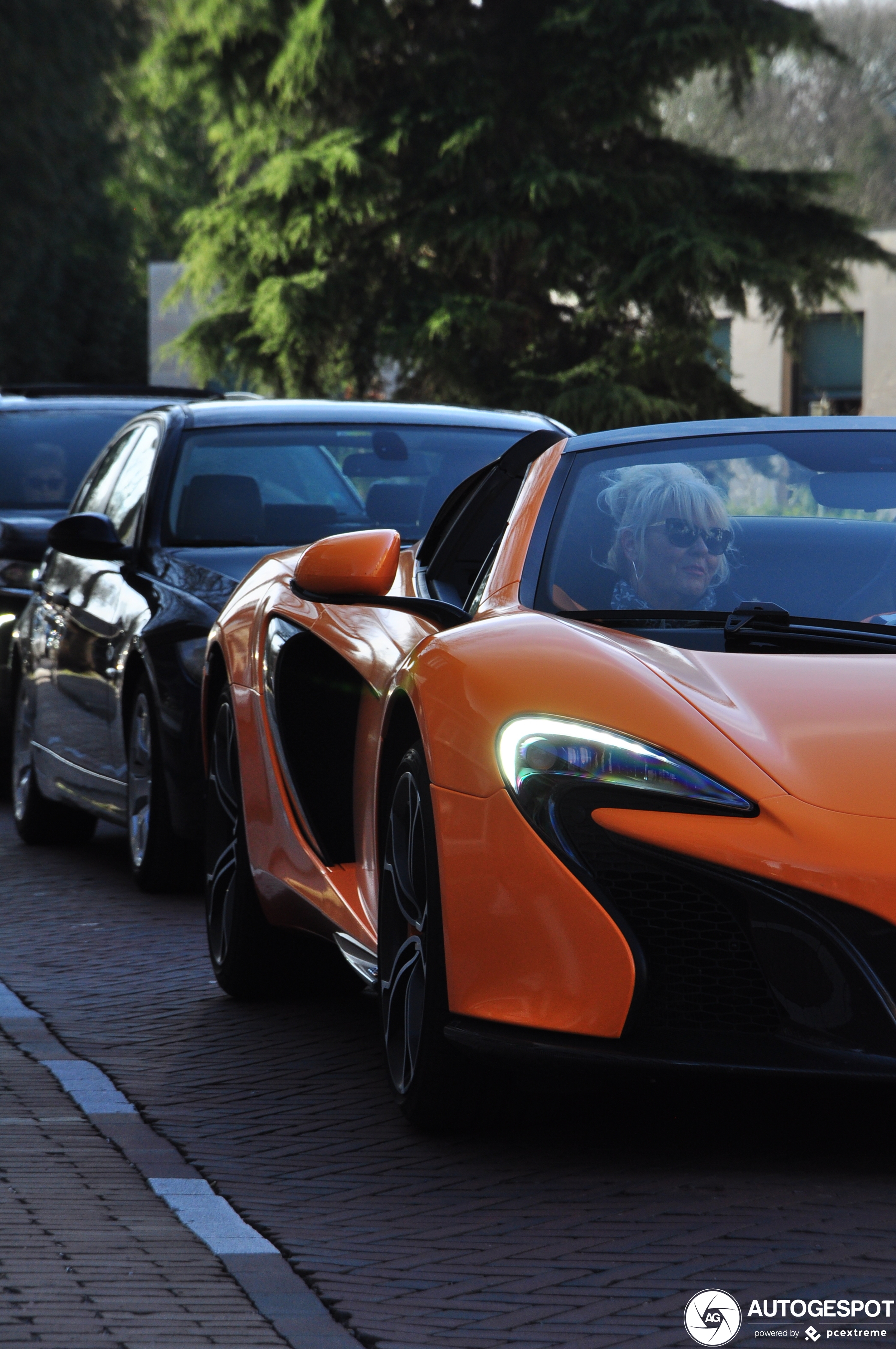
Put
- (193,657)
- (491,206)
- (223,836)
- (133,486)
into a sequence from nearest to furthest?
1. (223,836)
2. (193,657)
3. (133,486)
4. (491,206)

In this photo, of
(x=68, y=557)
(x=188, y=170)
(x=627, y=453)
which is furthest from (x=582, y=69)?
(x=188, y=170)

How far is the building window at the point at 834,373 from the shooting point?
113ft

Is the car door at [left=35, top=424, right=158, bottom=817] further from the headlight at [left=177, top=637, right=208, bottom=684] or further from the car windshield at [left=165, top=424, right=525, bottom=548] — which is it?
the headlight at [left=177, top=637, right=208, bottom=684]

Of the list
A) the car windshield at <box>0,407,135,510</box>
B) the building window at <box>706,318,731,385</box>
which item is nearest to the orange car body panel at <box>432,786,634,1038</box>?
the car windshield at <box>0,407,135,510</box>

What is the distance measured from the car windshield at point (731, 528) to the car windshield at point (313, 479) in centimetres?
309

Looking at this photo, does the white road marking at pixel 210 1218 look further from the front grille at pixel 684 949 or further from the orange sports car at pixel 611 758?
the front grille at pixel 684 949

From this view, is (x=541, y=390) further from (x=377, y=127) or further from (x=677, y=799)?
(x=677, y=799)

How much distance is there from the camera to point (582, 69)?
2636 cm

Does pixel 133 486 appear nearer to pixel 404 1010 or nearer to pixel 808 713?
pixel 404 1010

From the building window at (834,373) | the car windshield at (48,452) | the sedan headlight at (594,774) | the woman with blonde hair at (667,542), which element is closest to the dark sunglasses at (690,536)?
the woman with blonde hair at (667,542)

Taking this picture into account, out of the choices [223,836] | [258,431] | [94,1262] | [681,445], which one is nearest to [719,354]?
[258,431]

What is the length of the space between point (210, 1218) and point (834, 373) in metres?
32.9

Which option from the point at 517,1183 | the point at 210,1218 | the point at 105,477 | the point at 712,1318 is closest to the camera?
the point at 712,1318

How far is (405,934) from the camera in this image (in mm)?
4234
